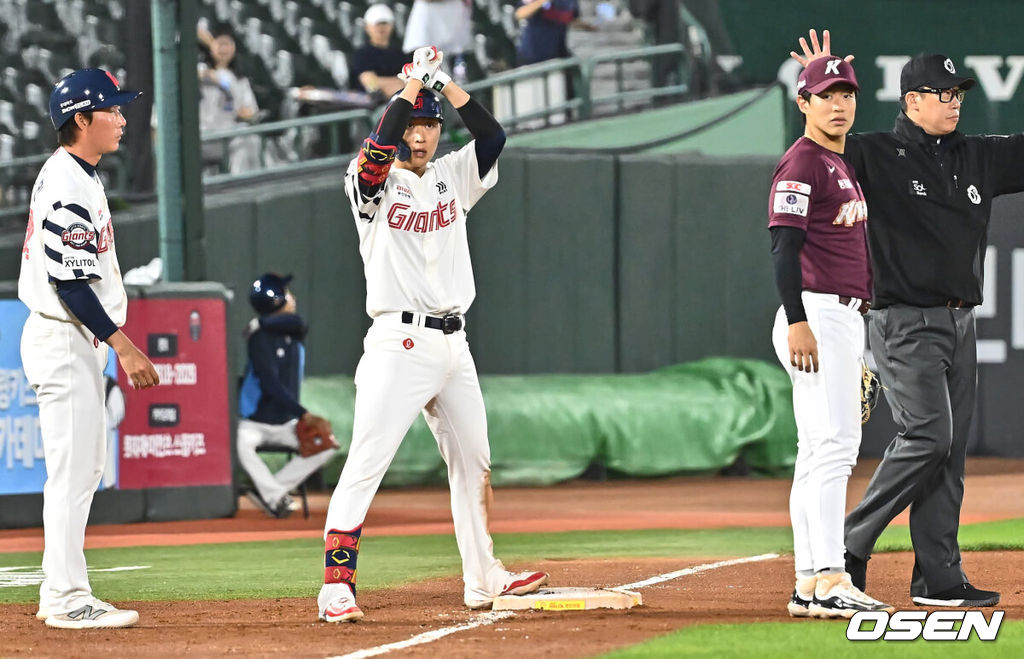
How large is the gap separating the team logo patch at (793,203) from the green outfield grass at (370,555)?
279 centimetres

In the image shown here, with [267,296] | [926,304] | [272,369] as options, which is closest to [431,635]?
[926,304]

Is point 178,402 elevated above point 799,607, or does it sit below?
above

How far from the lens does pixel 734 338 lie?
16.4 metres

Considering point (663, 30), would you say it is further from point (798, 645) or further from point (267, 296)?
point (798, 645)

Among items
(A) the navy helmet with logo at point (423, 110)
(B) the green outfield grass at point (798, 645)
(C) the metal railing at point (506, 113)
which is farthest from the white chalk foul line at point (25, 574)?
(C) the metal railing at point (506, 113)

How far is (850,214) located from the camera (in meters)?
5.70

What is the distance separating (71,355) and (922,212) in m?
3.23

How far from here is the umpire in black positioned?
19.7 ft

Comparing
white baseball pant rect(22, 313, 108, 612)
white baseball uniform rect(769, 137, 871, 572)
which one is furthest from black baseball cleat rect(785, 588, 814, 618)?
white baseball pant rect(22, 313, 108, 612)

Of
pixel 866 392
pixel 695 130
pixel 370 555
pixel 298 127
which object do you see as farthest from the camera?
pixel 695 130

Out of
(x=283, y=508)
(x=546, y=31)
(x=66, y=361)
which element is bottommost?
(x=283, y=508)

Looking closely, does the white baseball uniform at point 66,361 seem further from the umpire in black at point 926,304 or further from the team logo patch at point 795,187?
the umpire in black at point 926,304

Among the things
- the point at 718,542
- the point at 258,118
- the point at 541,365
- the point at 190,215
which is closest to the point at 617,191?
the point at 541,365

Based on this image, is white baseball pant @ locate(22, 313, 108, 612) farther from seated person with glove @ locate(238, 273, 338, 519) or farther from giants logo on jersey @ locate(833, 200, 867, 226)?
seated person with glove @ locate(238, 273, 338, 519)
